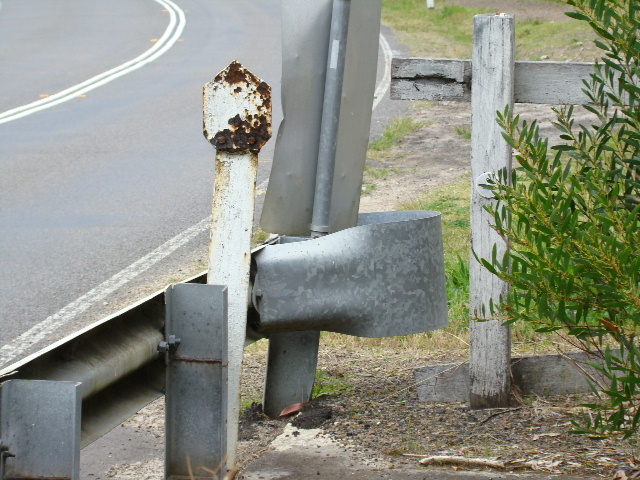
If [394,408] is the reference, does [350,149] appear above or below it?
above

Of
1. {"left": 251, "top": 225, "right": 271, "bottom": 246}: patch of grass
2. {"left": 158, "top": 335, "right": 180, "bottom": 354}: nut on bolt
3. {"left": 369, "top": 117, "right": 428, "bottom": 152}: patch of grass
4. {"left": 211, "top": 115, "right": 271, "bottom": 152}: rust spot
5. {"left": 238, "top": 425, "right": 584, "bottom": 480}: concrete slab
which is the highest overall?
{"left": 211, "top": 115, "right": 271, "bottom": 152}: rust spot

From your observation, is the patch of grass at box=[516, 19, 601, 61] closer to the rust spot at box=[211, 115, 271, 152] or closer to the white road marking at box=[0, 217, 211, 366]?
the white road marking at box=[0, 217, 211, 366]

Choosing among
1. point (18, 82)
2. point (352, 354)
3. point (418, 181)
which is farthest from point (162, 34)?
point (352, 354)

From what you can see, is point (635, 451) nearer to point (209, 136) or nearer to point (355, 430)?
point (355, 430)

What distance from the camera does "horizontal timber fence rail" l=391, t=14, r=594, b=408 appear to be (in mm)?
3969

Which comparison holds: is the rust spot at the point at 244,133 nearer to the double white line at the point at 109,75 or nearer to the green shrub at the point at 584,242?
the green shrub at the point at 584,242

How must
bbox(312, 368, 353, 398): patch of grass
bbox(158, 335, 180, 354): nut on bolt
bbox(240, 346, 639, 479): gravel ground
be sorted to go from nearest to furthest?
bbox(158, 335, 180, 354): nut on bolt < bbox(240, 346, 639, 479): gravel ground < bbox(312, 368, 353, 398): patch of grass

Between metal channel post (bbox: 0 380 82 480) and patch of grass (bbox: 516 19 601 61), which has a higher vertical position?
patch of grass (bbox: 516 19 601 61)

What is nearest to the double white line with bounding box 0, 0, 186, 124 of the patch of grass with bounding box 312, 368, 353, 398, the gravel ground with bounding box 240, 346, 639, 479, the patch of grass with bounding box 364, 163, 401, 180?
the patch of grass with bounding box 364, 163, 401, 180

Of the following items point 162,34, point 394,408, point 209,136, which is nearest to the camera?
point 209,136

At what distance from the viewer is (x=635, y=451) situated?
3.54 metres

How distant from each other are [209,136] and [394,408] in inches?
65.4

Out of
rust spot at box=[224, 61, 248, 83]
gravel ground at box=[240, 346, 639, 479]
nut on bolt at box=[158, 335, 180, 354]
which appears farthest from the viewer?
gravel ground at box=[240, 346, 639, 479]

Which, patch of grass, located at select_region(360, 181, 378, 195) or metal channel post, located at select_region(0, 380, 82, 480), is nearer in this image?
metal channel post, located at select_region(0, 380, 82, 480)
